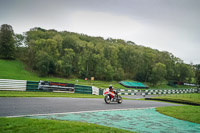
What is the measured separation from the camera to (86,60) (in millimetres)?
70625

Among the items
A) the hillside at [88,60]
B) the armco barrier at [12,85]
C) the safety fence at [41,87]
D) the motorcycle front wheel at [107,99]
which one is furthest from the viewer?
the hillside at [88,60]

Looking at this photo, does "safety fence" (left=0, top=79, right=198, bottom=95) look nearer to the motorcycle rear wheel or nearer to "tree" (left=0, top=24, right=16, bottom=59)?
the motorcycle rear wheel

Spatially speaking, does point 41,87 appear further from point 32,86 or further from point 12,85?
point 12,85

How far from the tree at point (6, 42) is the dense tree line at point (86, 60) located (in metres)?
5.70

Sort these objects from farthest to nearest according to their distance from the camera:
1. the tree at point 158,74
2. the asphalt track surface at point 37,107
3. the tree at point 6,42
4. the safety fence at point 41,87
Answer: the tree at point 158,74 → the tree at point 6,42 → the safety fence at point 41,87 → the asphalt track surface at point 37,107

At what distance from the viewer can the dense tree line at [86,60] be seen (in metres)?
62.1

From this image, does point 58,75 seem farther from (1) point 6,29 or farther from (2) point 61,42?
(1) point 6,29

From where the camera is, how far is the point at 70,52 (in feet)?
220

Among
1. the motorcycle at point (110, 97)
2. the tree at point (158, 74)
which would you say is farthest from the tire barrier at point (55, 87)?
the tree at point (158, 74)

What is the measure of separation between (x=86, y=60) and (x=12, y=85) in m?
53.3

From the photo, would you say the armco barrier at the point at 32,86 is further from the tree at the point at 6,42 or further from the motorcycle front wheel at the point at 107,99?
the tree at the point at 6,42

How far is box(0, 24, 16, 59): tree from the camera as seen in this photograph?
58.3 meters

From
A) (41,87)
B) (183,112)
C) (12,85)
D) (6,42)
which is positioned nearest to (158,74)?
(41,87)

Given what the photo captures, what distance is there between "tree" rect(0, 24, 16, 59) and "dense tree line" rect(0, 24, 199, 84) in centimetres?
570
